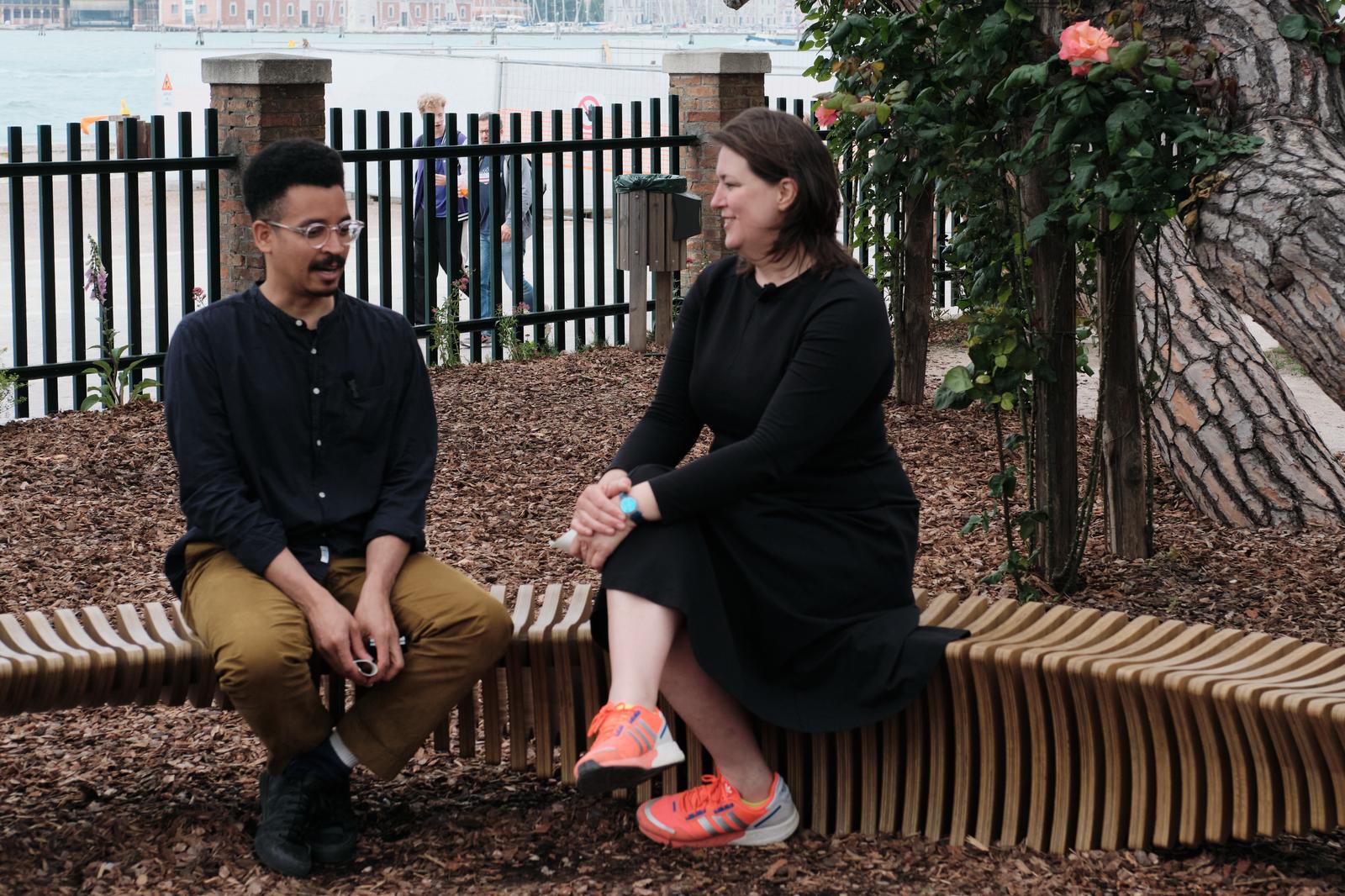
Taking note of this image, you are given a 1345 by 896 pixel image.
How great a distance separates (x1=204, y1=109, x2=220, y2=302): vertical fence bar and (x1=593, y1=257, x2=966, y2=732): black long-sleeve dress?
5.37 meters

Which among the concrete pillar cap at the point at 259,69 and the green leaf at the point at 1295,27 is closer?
the green leaf at the point at 1295,27

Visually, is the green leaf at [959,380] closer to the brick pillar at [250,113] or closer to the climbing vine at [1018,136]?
the climbing vine at [1018,136]

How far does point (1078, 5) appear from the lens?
3.79 meters

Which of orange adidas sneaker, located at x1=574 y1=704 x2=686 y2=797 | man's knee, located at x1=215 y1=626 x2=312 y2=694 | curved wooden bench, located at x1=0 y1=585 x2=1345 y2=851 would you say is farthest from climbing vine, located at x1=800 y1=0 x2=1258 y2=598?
man's knee, located at x1=215 y1=626 x2=312 y2=694

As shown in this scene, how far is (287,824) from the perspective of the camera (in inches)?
117

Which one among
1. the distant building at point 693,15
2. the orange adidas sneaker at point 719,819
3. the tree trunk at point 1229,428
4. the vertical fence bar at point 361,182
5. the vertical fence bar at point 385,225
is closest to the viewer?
the orange adidas sneaker at point 719,819

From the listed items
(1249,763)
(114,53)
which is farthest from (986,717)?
(114,53)

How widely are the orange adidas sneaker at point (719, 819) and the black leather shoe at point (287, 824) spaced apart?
645 mm

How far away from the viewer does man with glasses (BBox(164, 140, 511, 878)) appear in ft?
9.80

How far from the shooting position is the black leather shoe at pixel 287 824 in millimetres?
2951

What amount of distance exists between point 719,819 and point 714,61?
7.77 metres

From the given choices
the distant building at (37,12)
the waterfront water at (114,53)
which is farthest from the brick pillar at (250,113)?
the distant building at (37,12)

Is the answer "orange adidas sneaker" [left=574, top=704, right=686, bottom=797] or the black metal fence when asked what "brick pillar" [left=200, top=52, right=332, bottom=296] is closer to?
the black metal fence

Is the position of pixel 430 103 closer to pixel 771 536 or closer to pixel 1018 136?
pixel 1018 136
